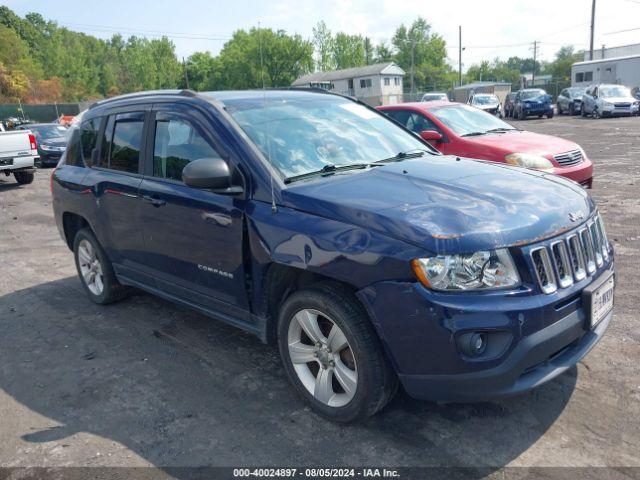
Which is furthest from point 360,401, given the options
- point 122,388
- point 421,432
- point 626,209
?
point 626,209

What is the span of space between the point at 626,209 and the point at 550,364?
609 cm

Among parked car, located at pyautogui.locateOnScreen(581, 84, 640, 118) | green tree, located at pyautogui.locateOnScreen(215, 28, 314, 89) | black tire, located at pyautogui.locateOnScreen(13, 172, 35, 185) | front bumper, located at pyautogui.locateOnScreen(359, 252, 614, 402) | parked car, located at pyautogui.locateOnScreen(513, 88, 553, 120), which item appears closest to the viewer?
front bumper, located at pyautogui.locateOnScreen(359, 252, 614, 402)

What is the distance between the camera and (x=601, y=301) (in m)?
3.15

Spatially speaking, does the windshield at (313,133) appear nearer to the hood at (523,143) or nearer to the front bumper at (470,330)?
the front bumper at (470,330)

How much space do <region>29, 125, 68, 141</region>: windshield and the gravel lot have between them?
57.5 ft

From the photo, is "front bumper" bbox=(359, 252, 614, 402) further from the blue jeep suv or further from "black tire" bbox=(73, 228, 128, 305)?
"black tire" bbox=(73, 228, 128, 305)

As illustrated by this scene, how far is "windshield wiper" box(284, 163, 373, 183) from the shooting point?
11.6ft

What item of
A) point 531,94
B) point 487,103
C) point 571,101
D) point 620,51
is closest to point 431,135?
point 531,94

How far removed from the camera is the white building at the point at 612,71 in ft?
134

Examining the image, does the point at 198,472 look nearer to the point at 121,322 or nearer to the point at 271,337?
the point at 271,337

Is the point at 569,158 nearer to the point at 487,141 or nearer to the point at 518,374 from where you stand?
the point at 487,141

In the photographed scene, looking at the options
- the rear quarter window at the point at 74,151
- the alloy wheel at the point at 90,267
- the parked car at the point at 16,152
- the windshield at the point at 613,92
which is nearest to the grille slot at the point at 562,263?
the alloy wheel at the point at 90,267

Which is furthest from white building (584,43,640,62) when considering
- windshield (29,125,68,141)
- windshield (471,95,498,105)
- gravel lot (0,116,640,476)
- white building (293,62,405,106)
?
→ gravel lot (0,116,640,476)

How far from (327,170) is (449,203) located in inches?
37.1
